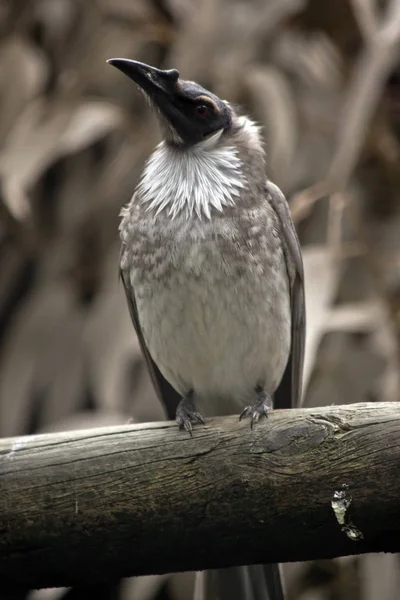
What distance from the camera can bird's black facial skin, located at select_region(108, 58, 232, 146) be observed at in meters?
2.24

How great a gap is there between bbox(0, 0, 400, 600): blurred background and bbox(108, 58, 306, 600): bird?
1.81ft

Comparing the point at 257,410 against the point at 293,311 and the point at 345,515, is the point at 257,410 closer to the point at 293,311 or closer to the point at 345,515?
the point at 345,515

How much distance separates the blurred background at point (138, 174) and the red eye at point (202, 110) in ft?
2.20

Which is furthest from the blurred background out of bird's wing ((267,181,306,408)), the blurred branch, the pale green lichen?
the pale green lichen

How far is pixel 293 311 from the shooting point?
2.55m

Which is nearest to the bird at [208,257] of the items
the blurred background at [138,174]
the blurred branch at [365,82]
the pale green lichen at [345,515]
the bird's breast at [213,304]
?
the bird's breast at [213,304]

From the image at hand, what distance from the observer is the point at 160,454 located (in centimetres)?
182

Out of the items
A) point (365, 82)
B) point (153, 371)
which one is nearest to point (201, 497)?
point (153, 371)

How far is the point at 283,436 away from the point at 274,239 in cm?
70

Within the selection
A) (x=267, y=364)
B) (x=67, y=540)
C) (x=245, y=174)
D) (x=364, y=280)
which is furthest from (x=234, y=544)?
(x=364, y=280)

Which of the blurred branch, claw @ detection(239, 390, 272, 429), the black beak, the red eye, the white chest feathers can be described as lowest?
claw @ detection(239, 390, 272, 429)

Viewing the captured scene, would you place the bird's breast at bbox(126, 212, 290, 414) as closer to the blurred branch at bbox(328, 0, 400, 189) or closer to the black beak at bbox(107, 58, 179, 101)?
the black beak at bbox(107, 58, 179, 101)

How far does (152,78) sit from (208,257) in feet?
1.39

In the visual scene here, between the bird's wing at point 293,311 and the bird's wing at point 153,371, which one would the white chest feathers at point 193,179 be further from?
the bird's wing at point 153,371
